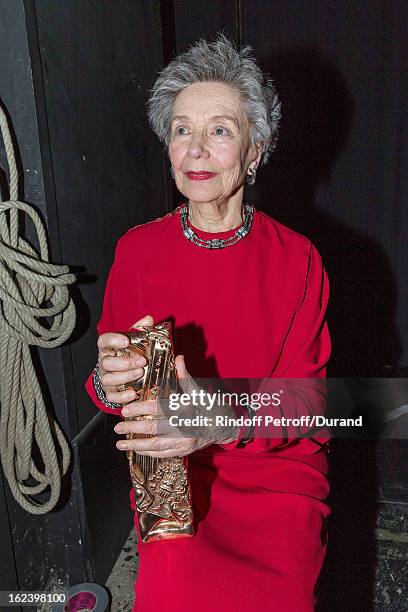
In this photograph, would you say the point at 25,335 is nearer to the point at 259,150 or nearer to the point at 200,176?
the point at 200,176

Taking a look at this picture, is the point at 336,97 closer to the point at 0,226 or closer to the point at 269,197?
the point at 269,197

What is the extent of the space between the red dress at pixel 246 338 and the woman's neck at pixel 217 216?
0.03 metres

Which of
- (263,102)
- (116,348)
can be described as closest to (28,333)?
(116,348)

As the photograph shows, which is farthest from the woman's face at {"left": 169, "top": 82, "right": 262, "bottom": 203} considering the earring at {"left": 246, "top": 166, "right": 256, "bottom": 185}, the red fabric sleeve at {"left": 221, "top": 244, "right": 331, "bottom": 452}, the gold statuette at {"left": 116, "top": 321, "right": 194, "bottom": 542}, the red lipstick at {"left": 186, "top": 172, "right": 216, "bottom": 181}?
the gold statuette at {"left": 116, "top": 321, "right": 194, "bottom": 542}

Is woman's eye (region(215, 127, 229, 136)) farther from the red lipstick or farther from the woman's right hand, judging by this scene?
the woman's right hand

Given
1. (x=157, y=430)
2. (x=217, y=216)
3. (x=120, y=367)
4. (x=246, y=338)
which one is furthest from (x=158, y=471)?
(x=217, y=216)

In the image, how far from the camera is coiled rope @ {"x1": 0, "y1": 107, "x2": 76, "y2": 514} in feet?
3.96

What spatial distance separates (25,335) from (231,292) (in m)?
0.51

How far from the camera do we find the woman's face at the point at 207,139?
118 centimetres

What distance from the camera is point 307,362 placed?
1188mm

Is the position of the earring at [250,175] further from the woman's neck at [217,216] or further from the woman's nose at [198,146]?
the woman's nose at [198,146]

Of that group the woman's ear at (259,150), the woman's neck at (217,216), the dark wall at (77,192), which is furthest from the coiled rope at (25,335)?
the woman's ear at (259,150)

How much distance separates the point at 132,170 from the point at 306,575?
146 cm

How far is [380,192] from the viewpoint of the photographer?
2990 millimetres
